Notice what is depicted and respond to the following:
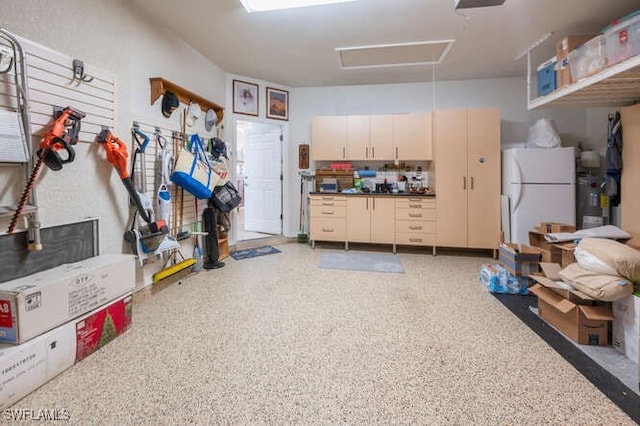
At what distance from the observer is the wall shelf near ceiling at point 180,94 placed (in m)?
2.92

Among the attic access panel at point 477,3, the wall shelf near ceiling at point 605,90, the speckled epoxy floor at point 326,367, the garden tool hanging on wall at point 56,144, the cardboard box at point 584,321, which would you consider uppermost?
the attic access panel at point 477,3

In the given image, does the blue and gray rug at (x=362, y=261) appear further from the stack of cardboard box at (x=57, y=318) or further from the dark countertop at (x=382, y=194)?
the stack of cardboard box at (x=57, y=318)

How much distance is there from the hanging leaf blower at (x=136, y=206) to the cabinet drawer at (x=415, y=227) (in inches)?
128

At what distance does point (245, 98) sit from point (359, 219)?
106 inches

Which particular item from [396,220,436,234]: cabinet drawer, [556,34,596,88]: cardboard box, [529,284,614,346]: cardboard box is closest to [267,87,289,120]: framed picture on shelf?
[396,220,436,234]: cabinet drawer

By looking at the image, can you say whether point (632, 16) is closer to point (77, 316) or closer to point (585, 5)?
point (585, 5)

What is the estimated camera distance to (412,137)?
4.57m

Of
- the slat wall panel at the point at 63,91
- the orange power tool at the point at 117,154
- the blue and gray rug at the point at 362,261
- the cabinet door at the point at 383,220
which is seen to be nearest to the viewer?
the slat wall panel at the point at 63,91

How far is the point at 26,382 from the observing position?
1491mm

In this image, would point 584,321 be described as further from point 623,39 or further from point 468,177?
point 468,177

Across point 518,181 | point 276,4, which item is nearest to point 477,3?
point 276,4

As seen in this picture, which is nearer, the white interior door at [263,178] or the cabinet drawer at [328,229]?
the cabinet drawer at [328,229]

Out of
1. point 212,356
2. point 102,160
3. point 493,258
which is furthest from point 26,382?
point 493,258

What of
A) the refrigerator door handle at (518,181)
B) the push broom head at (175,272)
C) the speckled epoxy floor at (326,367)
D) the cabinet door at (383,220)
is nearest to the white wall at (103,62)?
the push broom head at (175,272)
